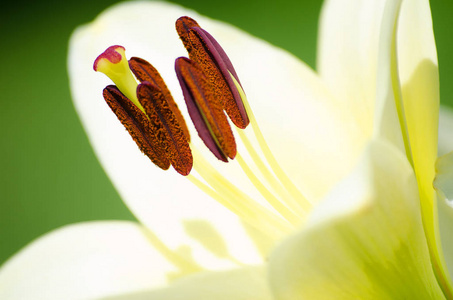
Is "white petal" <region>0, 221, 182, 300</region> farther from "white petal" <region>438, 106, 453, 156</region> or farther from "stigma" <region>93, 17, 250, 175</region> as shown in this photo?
"white petal" <region>438, 106, 453, 156</region>

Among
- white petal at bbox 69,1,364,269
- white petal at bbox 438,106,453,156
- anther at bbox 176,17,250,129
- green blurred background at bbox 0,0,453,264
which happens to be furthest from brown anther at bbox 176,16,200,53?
green blurred background at bbox 0,0,453,264

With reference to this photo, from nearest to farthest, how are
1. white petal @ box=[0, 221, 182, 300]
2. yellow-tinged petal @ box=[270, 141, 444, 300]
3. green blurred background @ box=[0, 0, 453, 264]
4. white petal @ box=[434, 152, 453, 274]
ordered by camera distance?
yellow-tinged petal @ box=[270, 141, 444, 300]
white petal @ box=[434, 152, 453, 274]
white petal @ box=[0, 221, 182, 300]
green blurred background @ box=[0, 0, 453, 264]

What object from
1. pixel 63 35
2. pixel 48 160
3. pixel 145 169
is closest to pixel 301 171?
pixel 145 169

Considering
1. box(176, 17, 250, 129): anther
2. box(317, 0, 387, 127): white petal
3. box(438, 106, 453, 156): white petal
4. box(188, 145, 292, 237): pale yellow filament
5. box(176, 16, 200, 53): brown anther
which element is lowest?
box(438, 106, 453, 156): white petal

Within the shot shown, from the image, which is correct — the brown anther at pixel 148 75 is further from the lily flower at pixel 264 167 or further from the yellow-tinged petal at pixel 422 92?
the yellow-tinged petal at pixel 422 92

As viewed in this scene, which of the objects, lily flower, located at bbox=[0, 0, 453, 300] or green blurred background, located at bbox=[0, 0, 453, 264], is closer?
A: lily flower, located at bbox=[0, 0, 453, 300]

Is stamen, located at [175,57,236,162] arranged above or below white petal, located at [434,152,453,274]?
above

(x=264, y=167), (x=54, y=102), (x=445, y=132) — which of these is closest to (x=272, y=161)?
(x=264, y=167)

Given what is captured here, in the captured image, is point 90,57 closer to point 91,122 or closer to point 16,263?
point 91,122

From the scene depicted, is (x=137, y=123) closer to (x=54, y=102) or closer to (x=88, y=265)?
(x=88, y=265)
